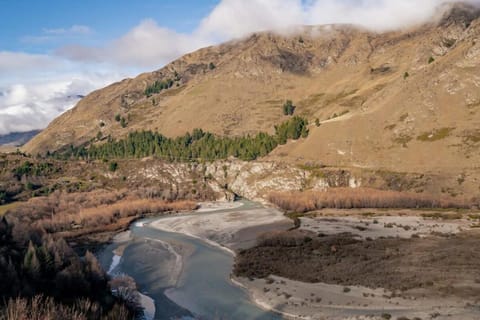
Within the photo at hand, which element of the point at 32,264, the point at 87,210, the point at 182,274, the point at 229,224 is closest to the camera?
the point at 32,264

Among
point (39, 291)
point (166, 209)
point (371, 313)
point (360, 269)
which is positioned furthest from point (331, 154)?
point (39, 291)

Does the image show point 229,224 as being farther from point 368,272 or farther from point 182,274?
point 368,272

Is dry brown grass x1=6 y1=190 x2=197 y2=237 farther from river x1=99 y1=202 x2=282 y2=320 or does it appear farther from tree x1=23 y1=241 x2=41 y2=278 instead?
tree x1=23 y1=241 x2=41 y2=278

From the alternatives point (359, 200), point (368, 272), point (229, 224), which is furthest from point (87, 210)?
point (368, 272)

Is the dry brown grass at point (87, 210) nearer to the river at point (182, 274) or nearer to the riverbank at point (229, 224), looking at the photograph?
the riverbank at point (229, 224)

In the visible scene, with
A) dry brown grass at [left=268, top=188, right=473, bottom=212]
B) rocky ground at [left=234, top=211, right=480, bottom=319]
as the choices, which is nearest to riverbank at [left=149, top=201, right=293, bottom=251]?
rocky ground at [left=234, top=211, right=480, bottom=319]

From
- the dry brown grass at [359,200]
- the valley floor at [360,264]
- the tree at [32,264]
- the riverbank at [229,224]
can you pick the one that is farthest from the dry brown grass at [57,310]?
the dry brown grass at [359,200]
